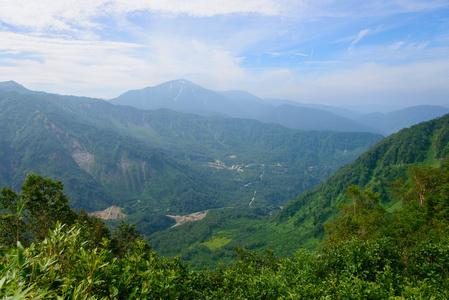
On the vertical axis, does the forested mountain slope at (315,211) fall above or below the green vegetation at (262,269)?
below

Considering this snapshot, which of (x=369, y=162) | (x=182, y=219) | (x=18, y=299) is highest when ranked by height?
(x=18, y=299)

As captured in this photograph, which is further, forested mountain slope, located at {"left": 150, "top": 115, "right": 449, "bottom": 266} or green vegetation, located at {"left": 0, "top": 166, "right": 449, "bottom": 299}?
forested mountain slope, located at {"left": 150, "top": 115, "right": 449, "bottom": 266}

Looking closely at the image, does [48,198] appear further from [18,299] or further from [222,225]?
[222,225]

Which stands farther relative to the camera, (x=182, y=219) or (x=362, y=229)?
(x=182, y=219)

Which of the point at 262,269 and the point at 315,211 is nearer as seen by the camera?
the point at 262,269

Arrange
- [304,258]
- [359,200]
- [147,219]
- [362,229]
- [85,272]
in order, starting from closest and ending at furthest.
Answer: [85,272] → [304,258] → [362,229] → [359,200] → [147,219]

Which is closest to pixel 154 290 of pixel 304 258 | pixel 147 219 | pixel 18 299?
pixel 18 299

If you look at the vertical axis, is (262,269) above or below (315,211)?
above

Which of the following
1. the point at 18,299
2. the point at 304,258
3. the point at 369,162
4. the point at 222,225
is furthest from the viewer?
the point at 222,225

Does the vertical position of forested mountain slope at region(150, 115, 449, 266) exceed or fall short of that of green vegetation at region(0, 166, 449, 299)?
it falls short

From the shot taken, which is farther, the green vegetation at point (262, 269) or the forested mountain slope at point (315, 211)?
the forested mountain slope at point (315, 211)

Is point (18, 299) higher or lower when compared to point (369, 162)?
higher
